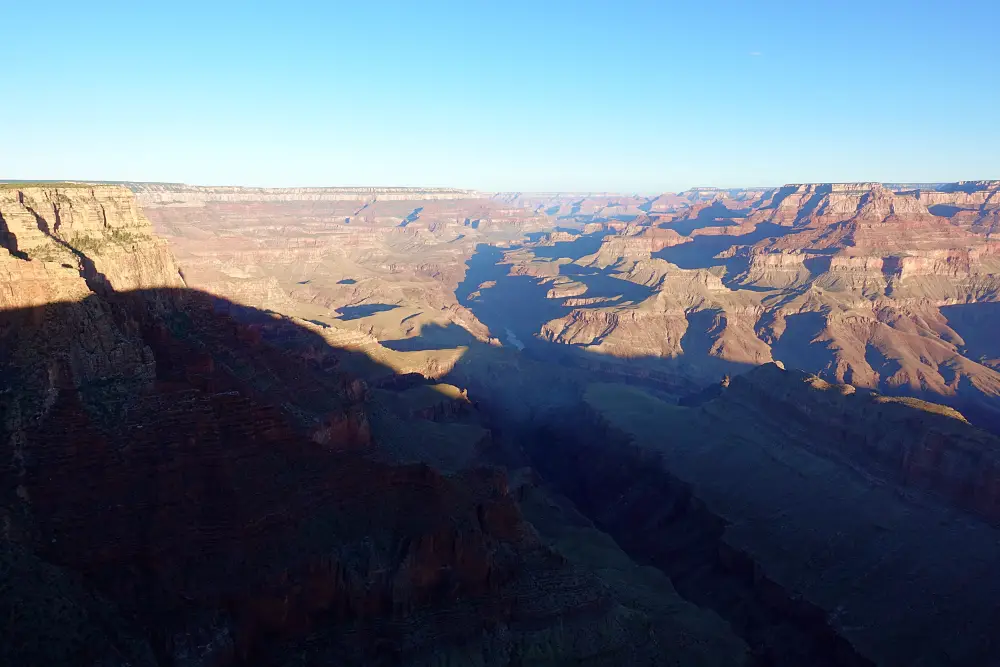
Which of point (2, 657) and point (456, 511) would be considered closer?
point (2, 657)

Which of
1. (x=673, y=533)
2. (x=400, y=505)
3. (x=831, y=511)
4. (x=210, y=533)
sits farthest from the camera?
(x=673, y=533)

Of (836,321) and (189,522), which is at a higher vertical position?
(189,522)

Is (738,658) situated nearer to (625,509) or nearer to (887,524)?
(887,524)

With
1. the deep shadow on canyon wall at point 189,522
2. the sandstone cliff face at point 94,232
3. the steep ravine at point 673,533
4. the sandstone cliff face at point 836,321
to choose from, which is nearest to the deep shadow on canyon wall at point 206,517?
the deep shadow on canyon wall at point 189,522

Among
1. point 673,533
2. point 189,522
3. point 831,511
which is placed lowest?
point 673,533

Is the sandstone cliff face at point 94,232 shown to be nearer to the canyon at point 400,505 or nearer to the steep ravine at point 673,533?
the canyon at point 400,505

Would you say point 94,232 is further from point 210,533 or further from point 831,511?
point 831,511

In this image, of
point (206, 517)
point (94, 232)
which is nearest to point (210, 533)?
point (206, 517)

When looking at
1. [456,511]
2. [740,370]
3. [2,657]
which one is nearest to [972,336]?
[740,370]

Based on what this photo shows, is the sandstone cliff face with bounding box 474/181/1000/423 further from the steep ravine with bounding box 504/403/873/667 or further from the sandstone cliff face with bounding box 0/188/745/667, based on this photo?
the sandstone cliff face with bounding box 0/188/745/667
